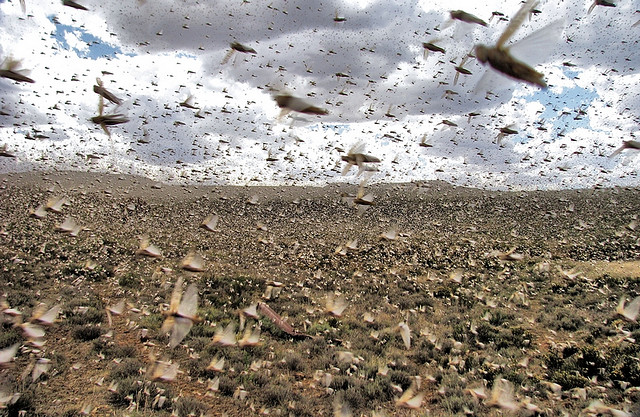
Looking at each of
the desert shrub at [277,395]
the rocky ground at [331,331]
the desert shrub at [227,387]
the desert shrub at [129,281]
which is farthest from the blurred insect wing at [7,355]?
the desert shrub at [129,281]

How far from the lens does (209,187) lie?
359 feet

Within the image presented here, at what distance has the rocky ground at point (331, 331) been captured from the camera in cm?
719

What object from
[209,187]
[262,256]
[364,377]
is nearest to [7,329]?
[364,377]

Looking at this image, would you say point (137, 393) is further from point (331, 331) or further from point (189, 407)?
point (331, 331)

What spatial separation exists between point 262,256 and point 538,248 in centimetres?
1820

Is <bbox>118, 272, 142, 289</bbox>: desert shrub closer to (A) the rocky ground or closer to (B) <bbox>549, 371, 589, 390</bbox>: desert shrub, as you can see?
(A) the rocky ground

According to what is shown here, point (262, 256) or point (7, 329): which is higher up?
point (7, 329)

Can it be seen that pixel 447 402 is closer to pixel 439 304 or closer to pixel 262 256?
pixel 439 304

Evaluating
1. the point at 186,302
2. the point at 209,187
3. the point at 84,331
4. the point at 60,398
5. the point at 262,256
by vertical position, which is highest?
the point at 186,302

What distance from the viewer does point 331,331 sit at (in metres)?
11.0

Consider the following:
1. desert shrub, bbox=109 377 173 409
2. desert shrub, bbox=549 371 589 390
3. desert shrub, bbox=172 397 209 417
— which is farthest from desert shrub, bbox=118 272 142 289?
desert shrub, bbox=549 371 589 390

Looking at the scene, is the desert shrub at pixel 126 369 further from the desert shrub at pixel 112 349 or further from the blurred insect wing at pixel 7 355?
the blurred insect wing at pixel 7 355

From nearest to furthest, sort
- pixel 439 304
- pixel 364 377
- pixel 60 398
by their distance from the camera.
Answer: pixel 60 398 → pixel 364 377 → pixel 439 304

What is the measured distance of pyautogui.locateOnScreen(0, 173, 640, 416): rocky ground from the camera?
23.6 ft
